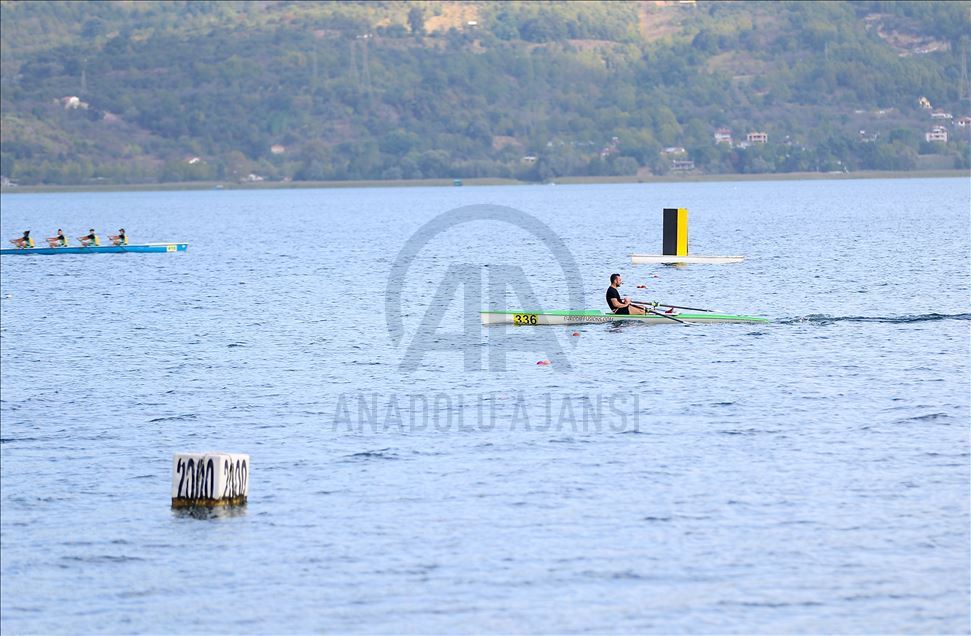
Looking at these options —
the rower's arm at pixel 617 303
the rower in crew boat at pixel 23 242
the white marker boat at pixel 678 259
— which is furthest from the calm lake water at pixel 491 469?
the rower in crew boat at pixel 23 242

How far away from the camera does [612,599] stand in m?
20.5

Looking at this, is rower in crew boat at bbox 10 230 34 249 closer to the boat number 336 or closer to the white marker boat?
the white marker boat

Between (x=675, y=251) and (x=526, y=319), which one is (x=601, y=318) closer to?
(x=526, y=319)

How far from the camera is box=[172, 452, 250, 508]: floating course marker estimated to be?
24219 mm

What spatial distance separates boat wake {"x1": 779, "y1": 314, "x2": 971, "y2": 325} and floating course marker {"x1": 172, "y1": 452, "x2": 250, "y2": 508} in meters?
29.4

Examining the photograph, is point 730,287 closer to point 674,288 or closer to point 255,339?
point 674,288

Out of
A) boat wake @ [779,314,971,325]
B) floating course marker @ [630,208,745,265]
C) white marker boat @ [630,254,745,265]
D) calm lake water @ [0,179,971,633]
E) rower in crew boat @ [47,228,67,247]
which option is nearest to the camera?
calm lake water @ [0,179,971,633]

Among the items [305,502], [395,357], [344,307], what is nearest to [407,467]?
[305,502]

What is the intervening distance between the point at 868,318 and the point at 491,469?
27.0m

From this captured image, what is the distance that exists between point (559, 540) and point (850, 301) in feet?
126

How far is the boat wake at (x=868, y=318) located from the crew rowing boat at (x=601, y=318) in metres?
2.38

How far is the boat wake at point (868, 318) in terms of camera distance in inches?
1997

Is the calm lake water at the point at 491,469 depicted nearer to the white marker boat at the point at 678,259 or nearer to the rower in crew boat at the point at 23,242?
the white marker boat at the point at 678,259

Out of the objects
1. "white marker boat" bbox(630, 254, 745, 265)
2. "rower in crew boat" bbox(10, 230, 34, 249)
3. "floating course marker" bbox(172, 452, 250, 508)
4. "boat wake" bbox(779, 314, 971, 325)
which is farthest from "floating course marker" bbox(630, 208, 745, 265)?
"floating course marker" bbox(172, 452, 250, 508)
